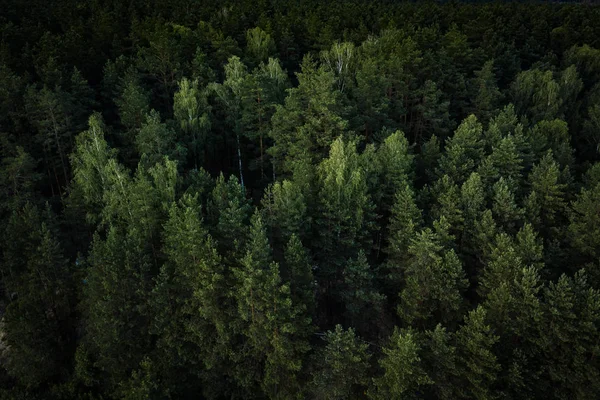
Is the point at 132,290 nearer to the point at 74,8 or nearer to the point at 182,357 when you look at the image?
the point at 182,357

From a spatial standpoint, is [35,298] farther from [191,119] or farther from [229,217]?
[191,119]

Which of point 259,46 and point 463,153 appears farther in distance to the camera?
point 259,46

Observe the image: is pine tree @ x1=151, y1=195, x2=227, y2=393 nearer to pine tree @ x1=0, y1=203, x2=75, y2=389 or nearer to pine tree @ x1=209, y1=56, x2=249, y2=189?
pine tree @ x1=0, y1=203, x2=75, y2=389

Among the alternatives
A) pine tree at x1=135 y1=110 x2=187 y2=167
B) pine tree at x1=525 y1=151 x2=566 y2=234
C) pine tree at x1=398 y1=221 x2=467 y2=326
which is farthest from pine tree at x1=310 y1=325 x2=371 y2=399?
pine tree at x1=135 y1=110 x2=187 y2=167

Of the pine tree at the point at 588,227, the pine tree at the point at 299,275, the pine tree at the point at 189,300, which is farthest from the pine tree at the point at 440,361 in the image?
the pine tree at the point at 189,300

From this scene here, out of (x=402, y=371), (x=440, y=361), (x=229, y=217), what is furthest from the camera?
(x=229, y=217)

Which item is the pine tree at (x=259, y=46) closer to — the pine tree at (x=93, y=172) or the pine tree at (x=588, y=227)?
the pine tree at (x=93, y=172)

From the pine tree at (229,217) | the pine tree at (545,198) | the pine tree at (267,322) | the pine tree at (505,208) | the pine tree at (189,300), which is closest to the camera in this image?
the pine tree at (267,322)

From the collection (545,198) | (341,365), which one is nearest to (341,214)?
(341,365)

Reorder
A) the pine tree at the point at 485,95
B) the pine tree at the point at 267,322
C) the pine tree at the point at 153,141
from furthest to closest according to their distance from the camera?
the pine tree at the point at 485,95, the pine tree at the point at 153,141, the pine tree at the point at 267,322
